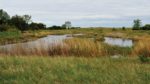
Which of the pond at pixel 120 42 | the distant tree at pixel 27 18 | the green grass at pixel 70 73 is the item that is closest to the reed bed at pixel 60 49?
the green grass at pixel 70 73

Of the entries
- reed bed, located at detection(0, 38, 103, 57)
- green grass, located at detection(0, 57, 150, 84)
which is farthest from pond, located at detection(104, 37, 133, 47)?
green grass, located at detection(0, 57, 150, 84)

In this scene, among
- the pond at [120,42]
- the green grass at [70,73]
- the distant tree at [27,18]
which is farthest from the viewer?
the distant tree at [27,18]

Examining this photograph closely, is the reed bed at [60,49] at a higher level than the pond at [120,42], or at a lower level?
higher

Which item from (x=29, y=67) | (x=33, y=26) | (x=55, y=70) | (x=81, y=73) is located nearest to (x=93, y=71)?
(x=81, y=73)

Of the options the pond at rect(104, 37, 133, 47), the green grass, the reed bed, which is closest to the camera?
the green grass

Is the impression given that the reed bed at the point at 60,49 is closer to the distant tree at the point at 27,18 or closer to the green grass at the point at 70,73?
the green grass at the point at 70,73

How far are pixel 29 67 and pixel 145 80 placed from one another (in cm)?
340

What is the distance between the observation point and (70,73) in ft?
27.7

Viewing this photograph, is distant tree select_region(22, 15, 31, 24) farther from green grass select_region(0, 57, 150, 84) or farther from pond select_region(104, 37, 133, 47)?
green grass select_region(0, 57, 150, 84)

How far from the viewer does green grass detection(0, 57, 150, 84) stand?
7.61m

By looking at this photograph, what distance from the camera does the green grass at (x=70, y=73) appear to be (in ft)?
25.0

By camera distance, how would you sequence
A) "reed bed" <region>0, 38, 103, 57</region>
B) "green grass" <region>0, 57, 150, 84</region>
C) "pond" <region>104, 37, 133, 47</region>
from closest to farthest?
1. "green grass" <region>0, 57, 150, 84</region>
2. "reed bed" <region>0, 38, 103, 57</region>
3. "pond" <region>104, 37, 133, 47</region>

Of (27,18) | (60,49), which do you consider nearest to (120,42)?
(60,49)

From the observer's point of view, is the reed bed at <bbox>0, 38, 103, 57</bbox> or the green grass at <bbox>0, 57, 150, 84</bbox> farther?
the reed bed at <bbox>0, 38, 103, 57</bbox>
